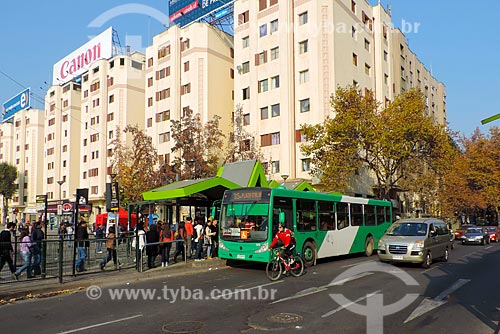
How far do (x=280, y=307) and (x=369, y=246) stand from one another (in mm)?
13251

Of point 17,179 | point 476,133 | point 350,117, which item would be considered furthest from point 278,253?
point 17,179

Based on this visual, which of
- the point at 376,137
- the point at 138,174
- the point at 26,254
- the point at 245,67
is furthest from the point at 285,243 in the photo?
the point at 245,67

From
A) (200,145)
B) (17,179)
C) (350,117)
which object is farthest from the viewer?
(17,179)

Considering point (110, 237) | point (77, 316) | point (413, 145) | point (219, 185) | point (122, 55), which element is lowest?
point (77, 316)

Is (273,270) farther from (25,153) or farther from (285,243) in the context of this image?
(25,153)

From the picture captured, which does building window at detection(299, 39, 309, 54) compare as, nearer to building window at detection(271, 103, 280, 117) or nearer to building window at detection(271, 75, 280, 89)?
building window at detection(271, 75, 280, 89)

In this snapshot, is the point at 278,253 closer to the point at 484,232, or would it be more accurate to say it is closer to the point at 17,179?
the point at 484,232

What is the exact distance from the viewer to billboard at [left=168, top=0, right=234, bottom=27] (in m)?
52.3

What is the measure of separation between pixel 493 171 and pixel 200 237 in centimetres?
4475

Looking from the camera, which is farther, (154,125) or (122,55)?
(122,55)

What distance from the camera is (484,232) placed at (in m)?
31.9

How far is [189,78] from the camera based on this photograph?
49094mm

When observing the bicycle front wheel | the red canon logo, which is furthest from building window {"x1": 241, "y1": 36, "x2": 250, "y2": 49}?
the bicycle front wheel

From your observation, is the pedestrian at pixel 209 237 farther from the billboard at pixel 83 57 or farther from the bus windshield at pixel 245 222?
the billboard at pixel 83 57
